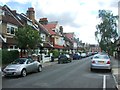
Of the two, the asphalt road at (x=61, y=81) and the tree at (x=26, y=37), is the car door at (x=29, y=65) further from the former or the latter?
the tree at (x=26, y=37)

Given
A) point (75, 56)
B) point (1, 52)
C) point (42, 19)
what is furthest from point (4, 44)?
point (42, 19)

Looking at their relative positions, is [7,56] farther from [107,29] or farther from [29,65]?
[107,29]

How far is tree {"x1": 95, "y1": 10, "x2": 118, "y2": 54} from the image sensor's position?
67562 millimetres

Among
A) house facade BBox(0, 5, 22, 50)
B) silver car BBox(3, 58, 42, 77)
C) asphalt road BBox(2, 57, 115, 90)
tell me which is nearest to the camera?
asphalt road BBox(2, 57, 115, 90)

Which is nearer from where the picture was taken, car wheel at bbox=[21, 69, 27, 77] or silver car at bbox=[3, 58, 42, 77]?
silver car at bbox=[3, 58, 42, 77]

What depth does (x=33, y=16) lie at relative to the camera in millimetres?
48875

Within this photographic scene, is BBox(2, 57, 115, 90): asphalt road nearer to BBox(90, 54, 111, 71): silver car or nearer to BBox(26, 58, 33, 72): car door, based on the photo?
BBox(26, 58, 33, 72): car door

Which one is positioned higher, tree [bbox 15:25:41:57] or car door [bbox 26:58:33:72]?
tree [bbox 15:25:41:57]

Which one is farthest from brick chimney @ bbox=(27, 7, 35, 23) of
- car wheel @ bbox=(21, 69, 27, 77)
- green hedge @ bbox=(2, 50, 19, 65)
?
car wheel @ bbox=(21, 69, 27, 77)

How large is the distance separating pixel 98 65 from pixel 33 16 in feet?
100

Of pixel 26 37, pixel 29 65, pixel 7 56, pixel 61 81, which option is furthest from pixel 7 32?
pixel 61 81

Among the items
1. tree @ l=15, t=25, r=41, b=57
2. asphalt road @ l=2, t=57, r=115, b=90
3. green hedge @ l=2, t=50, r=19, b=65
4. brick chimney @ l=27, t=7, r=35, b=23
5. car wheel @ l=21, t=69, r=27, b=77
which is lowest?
asphalt road @ l=2, t=57, r=115, b=90

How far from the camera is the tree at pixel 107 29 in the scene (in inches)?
2660

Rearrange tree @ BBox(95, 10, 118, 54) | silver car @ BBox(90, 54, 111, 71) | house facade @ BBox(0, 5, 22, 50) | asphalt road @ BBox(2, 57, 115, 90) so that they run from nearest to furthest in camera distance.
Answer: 1. asphalt road @ BBox(2, 57, 115, 90)
2. silver car @ BBox(90, 54, 111, 71)
3. house facade @ BBox(0, 5, 22, 50)
4. tree @ BBox(95, 10, 118, 54)
